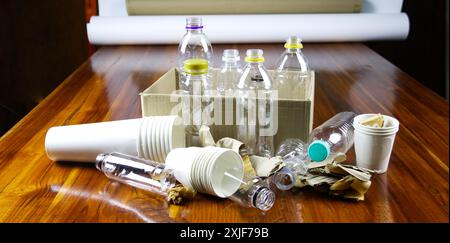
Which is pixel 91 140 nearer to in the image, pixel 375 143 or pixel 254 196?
pixel 254 196

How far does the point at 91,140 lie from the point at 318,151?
0.47 metres

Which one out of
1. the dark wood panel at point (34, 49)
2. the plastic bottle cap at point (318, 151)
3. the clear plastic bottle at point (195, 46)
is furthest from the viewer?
the dark wood panel at point (34, 49)

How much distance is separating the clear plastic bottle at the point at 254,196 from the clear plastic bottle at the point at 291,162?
48 millimetres

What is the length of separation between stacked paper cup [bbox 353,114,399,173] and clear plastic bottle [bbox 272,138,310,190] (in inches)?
4.3

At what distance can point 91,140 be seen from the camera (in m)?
1.01

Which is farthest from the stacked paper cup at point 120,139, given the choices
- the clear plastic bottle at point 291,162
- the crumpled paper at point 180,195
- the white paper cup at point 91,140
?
the clear plastic bottle at point 291,162

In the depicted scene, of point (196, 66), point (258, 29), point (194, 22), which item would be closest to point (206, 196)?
point (196, 66)

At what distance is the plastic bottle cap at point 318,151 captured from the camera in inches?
37.3

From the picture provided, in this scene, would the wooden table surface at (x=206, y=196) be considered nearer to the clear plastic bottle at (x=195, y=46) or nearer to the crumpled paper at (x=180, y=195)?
the crumpled paper at (x=180, y=195)

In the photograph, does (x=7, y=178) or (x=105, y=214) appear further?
(x=7, y=178)

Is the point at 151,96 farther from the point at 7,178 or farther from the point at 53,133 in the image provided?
the point at 7,178

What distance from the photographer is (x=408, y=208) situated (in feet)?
2.81

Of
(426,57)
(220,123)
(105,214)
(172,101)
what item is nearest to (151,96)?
(172,101)
